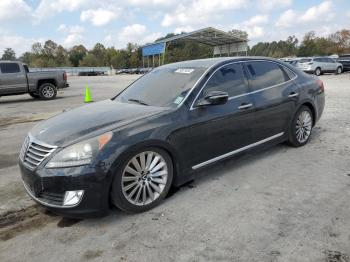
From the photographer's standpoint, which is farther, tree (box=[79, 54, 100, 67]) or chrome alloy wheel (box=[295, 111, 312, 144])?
tree (box=[79, 54, 100, 67])

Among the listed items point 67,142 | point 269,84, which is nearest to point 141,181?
point 67,142

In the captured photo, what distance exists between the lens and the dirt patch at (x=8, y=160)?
558cm

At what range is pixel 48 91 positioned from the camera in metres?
16.3

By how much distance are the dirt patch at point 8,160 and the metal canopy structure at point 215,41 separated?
43.0 meters

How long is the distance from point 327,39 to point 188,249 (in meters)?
116

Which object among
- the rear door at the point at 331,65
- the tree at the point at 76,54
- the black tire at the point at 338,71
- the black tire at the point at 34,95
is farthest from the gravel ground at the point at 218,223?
the tree at the point at 76,54

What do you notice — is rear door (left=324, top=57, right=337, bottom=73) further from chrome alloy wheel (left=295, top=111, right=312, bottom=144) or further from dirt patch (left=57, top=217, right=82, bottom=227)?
dirt patch (left=57, top=217, right=82, bottom=227)

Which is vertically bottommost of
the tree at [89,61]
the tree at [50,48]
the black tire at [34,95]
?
the black tire at [34,95]

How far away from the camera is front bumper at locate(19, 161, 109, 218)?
10.6 ft

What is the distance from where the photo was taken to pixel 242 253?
292cm

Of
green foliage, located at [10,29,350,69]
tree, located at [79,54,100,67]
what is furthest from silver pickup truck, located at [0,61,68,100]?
tree, located at [79,54,100,67]

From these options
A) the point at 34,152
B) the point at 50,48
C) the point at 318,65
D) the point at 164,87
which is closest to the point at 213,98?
the point at 164,87

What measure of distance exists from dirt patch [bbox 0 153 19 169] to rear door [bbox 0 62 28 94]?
414 inches

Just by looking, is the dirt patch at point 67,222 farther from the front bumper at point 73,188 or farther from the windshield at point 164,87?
the windshield at point 164,87
